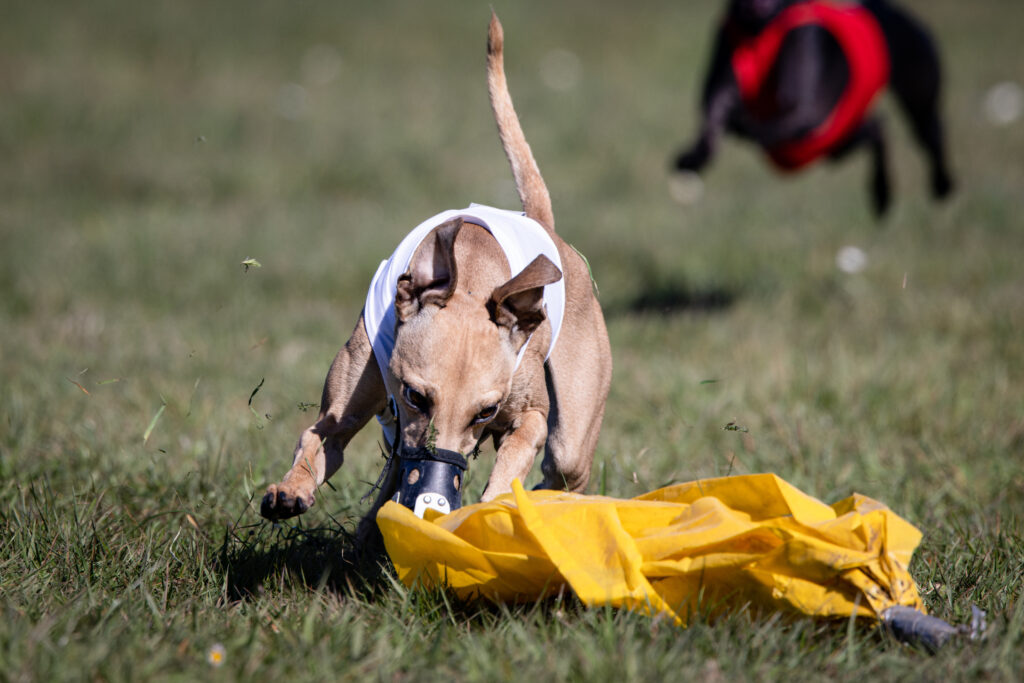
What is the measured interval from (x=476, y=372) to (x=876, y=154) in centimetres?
543

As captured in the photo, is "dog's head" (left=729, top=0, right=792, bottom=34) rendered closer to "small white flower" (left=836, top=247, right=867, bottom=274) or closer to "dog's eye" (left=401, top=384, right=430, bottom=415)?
"small white flower" (left=836, top=247, right=867, bottom=274)

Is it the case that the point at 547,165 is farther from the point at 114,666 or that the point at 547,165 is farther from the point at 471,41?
the point at 114,666

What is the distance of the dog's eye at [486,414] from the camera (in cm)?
256

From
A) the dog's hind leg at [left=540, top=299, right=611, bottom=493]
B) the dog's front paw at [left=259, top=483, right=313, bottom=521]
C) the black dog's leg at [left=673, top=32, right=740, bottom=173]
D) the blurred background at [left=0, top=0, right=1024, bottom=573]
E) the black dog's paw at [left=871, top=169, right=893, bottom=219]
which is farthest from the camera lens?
the black dog's paw at [left=871, top=169, right=893, bottom=219]

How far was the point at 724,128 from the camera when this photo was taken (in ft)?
20.1

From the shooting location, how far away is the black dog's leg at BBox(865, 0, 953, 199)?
6652 millimetres

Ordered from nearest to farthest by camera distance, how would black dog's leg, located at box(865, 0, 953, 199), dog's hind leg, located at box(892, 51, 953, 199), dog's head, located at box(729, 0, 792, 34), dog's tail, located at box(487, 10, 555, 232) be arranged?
dog's tail, located at box(487, 10, 555, 232), dog's head, located at box(729, 0, 792, 34), black dog's leg, located at box(865, 0, 953, 199), dog's hind leg, located at box(892, 51, 953, 199)

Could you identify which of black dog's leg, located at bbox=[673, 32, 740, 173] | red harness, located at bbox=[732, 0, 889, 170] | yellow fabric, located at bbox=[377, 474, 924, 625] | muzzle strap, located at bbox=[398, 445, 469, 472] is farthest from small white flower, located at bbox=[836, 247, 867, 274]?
muzzle strap, located at bbox=[398, 445, 469, 472]

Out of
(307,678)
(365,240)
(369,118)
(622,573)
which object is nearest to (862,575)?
(622,573)

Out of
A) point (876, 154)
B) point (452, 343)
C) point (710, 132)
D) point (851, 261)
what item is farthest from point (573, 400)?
point (876, 154)

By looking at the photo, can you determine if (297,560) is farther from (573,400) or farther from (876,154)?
(876,154)

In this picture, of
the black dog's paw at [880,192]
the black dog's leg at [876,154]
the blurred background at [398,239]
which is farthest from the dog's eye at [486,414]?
the black dog's paw at [880,192]

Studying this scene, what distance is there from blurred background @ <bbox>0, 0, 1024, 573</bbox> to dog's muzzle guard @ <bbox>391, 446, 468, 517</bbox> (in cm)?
52

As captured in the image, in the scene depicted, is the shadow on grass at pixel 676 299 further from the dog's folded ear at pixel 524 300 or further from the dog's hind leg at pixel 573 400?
the dog's folded ear at pixel 524 300
